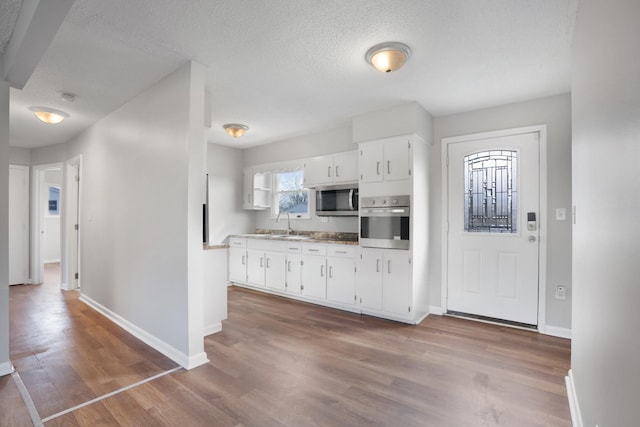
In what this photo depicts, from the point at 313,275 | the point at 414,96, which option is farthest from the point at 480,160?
the point at 313,275

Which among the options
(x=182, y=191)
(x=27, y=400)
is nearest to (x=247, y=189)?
(x=182, y=191)

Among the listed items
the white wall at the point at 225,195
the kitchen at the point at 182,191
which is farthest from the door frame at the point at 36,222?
the white wall at the point at 225,195

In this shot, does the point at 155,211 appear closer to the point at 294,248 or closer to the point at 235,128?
the point at 235,128

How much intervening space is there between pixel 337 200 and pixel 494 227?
2035 millimetres

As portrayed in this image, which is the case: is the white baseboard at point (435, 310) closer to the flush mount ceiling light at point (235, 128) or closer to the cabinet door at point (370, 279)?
the cabinet door at point (370, 279)

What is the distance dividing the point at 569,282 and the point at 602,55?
8.73ft

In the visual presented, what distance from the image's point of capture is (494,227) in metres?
3.55

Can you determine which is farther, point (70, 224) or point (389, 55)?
point (70, 224)

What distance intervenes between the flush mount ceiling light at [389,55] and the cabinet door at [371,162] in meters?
1.36

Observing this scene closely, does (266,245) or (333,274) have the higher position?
(266,245)

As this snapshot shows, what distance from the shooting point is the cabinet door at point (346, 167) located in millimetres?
4273

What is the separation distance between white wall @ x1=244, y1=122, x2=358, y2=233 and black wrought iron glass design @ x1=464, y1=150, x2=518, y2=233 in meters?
1.54

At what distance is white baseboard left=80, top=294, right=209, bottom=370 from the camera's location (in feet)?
8.25

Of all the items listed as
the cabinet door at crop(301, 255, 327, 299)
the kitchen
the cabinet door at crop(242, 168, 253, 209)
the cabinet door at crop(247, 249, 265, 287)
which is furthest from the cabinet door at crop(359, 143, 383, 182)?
the cabinet door at crop(242, 168, 253, 209)
